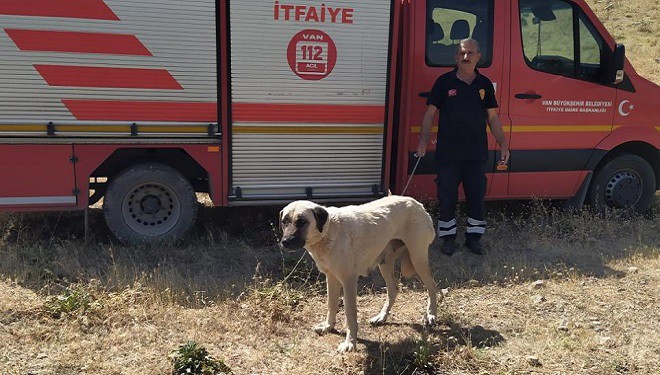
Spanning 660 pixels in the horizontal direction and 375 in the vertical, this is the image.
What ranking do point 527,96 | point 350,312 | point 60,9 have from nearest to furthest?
1. point 350,312
2. point 60,9
3. point 527,96

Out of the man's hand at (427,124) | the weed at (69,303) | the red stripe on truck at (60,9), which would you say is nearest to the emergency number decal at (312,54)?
the man's hand at (427,124)

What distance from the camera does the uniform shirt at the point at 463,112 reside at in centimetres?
575

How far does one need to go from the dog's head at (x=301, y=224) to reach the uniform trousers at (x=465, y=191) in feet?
8.53

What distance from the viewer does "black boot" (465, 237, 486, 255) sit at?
607cm

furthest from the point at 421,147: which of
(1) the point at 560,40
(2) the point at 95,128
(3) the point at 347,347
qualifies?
(2) the point at 95,128

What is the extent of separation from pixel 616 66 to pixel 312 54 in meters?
3.49

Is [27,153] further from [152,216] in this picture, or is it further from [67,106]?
[152,216]

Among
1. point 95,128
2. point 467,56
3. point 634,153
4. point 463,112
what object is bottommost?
point 634,153

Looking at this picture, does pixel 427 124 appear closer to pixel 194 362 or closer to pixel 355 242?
pixel 355 242

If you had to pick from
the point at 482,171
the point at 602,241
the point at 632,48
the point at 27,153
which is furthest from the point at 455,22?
the point at 632,48

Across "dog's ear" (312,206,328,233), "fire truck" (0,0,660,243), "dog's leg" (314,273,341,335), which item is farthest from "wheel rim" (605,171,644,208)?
"dog's ear" (312,206,328,233)

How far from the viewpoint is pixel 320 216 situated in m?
3.67

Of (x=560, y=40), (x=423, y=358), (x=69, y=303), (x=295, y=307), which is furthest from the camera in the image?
(x=560, y=40)

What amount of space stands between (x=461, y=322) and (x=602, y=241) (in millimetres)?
2818
